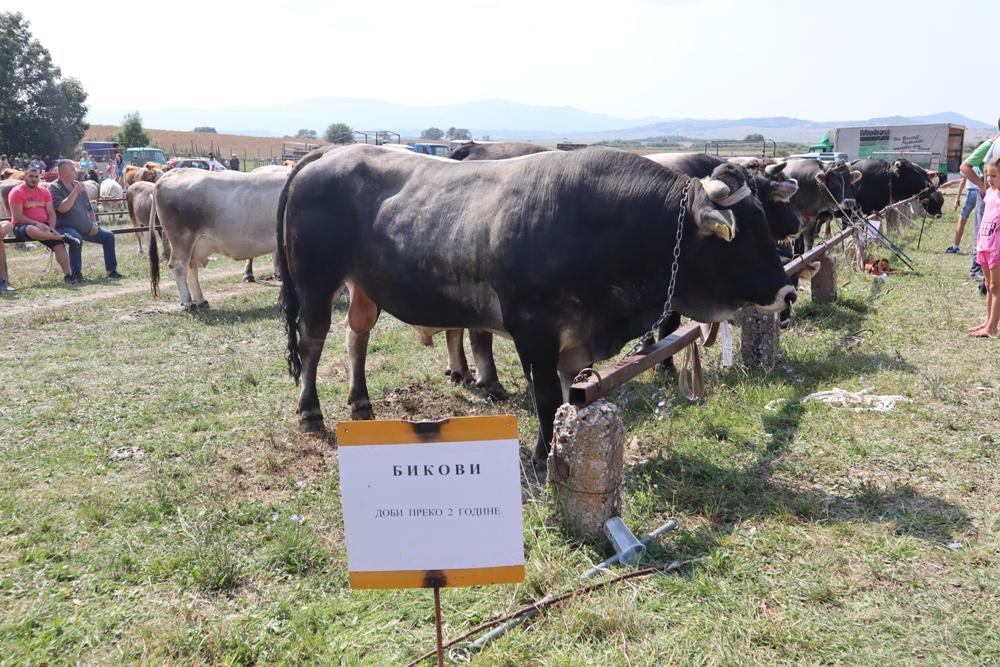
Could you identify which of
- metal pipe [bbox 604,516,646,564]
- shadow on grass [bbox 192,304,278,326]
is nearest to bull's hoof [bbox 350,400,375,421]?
metal pipe [bbox 604,516,646,564]

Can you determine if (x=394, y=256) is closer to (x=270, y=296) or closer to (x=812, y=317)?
(x=812, y=317)

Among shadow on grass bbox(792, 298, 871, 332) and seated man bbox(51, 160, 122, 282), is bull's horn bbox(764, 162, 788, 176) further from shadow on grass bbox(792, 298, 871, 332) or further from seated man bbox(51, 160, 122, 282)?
seated man bbox(51, 160, 122, 282)

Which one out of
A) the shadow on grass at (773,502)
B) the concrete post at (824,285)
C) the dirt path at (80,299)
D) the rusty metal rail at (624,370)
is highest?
the rusty metal rail at (624,370)

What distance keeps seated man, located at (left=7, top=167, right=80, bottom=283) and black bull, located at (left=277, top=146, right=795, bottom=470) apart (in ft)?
35.9

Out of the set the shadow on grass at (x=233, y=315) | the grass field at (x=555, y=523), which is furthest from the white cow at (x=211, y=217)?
the grass field at (x=555, y=523)

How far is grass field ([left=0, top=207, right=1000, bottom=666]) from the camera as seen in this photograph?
3.31 m

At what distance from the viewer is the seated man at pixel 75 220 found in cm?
1444

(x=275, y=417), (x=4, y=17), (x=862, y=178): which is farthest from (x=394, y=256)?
(x=4, y=17)

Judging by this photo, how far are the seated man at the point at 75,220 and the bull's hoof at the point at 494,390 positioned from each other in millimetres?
10568

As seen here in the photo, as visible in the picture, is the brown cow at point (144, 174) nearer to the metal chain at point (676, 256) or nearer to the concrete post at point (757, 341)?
the concrete post at point (757, 341)

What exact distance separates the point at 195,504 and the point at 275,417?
1.75 m

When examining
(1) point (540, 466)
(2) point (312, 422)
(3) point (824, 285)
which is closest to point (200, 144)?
(3) point (824, 285)

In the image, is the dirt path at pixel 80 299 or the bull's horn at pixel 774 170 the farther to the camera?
the dirt path at pixel 80 299

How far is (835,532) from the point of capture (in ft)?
13.3
